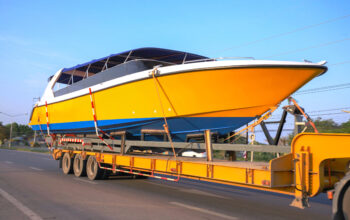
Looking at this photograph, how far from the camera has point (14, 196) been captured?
6.29 m

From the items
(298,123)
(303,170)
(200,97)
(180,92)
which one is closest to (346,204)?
(303,170)

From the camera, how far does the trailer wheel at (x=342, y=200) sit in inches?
132

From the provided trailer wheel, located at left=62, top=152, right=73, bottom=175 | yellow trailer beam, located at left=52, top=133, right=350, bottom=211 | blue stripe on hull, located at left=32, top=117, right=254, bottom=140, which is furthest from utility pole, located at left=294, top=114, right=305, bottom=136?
trailer wheel, located at left=62, top=152, right=73, bottom=175

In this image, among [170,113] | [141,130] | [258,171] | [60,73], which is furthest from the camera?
[60,73]

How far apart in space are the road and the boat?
149 centimetres

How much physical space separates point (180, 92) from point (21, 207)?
3.63 meters

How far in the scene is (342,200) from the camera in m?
3.39

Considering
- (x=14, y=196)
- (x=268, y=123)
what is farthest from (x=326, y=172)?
(x=14, y=196)

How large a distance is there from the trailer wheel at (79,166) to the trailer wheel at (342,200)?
25.1ft

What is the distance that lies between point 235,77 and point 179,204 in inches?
104

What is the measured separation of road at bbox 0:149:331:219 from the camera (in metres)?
4.96

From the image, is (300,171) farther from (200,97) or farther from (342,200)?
(200,97)

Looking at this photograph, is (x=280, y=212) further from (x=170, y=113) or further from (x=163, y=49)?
(x=163, y=49)

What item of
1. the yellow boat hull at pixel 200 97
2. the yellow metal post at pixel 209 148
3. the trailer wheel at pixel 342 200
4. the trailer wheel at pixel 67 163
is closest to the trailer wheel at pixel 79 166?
the trailer wheel at pixel 67 163
